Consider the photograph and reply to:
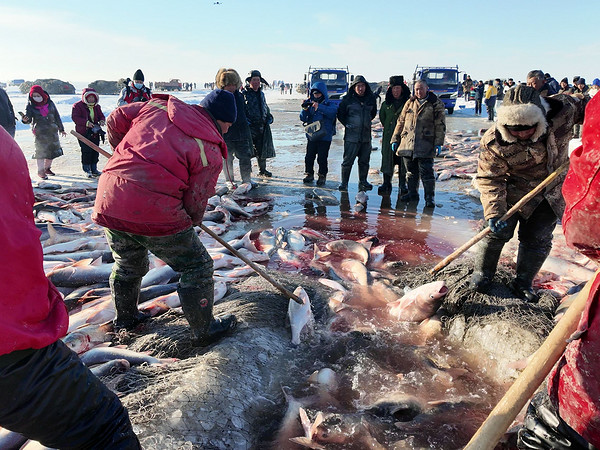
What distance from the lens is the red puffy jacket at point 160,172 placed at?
271 centimetres

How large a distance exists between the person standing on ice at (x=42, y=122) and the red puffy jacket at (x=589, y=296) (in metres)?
10.6

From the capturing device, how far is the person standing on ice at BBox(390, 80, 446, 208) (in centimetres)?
735

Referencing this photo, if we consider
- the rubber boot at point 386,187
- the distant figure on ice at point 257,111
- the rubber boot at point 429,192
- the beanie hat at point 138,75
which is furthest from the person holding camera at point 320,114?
the beanie hat at point 138,75

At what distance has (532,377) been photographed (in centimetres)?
172

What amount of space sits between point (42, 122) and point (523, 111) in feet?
32.9

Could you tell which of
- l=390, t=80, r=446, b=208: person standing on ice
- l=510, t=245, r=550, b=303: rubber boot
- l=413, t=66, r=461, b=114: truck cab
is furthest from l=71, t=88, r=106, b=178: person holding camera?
l=413, t=66, r=461, b=114: truck cab

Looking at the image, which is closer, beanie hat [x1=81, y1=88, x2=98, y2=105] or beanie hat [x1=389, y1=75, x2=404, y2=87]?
beanie hat [x1=389, y1=75, x2=404, y2=87]

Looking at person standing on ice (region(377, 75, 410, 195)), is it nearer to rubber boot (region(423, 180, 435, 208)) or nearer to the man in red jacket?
rubber boot (region(423, 180, 435, 208))

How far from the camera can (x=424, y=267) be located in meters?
5.14

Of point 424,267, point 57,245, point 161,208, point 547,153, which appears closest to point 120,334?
point 161,208

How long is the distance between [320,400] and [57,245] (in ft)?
13.5

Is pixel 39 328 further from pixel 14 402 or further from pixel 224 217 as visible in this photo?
pixel 224 217

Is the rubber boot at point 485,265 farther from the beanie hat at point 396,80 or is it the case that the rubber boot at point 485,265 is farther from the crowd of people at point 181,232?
the beanie hat at point 396,80

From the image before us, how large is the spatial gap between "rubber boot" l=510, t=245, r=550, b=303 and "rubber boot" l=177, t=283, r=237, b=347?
286 cm
